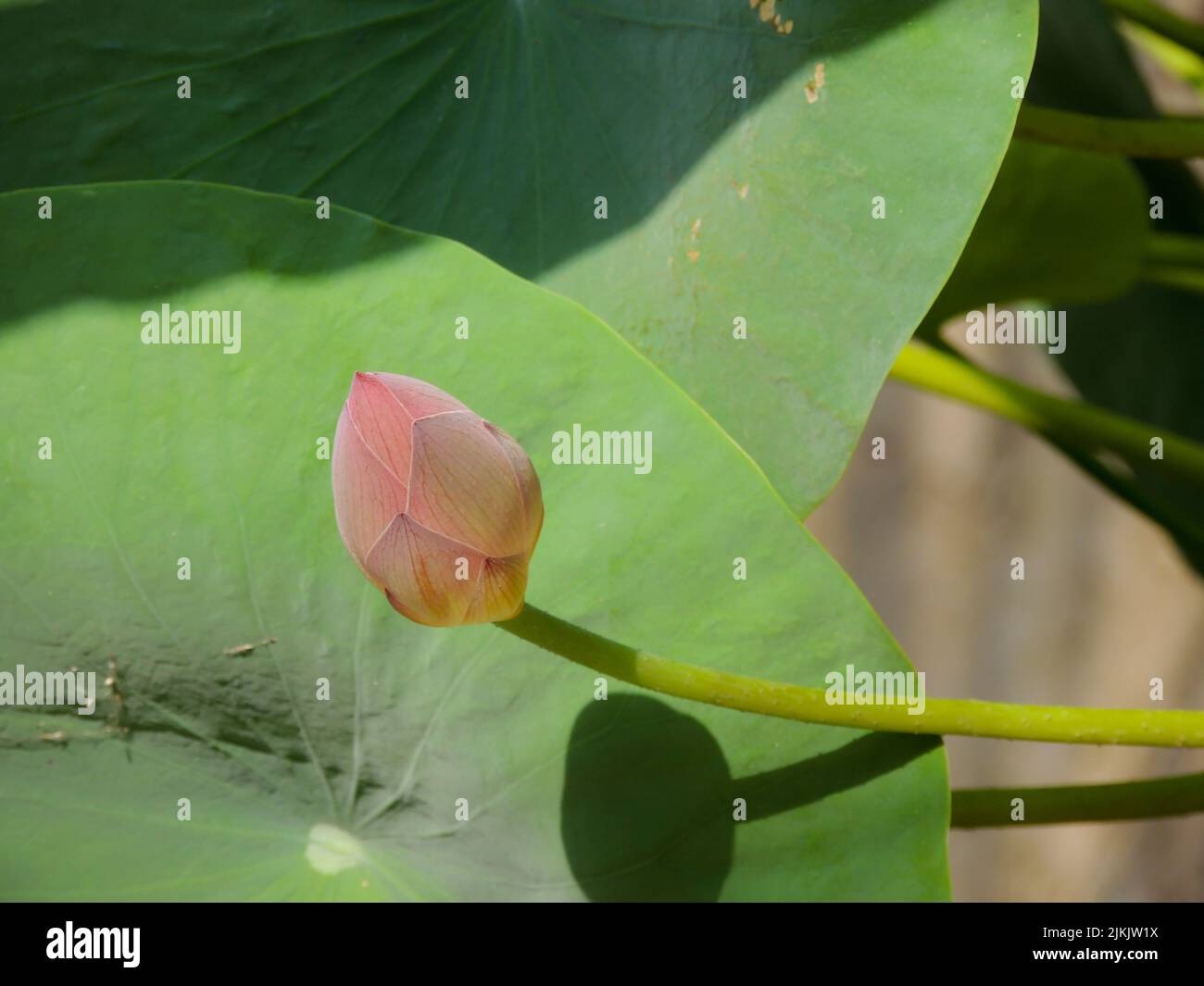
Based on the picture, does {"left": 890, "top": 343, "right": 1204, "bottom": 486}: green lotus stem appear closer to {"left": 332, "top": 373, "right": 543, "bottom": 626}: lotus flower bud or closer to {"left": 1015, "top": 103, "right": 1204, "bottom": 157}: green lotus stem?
{"left": 1015, "top": 103, "right": 1204, "bottom": 157}: green lotus stem

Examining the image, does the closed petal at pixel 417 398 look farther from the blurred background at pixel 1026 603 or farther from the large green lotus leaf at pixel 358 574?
the blurred background at pixel 1026 603

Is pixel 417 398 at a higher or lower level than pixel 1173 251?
lower

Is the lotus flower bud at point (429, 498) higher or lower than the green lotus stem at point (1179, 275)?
lower

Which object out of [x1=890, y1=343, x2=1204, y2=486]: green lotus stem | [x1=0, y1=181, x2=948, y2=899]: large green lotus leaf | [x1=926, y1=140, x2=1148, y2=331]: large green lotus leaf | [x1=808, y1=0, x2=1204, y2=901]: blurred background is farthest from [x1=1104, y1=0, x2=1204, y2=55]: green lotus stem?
[x1=808, y1=0, x2=1204, y2=901]: blurred background

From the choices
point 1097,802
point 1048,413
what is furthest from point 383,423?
point 1048,413

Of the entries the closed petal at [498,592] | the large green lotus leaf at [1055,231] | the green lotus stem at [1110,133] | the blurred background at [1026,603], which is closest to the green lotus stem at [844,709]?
the closed petal at [498,592]

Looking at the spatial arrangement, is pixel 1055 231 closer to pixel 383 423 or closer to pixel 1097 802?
Result: pixel 1097 802

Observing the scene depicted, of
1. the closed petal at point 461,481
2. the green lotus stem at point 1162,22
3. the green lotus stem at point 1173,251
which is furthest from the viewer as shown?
the green lotus stem at point 1173,251
